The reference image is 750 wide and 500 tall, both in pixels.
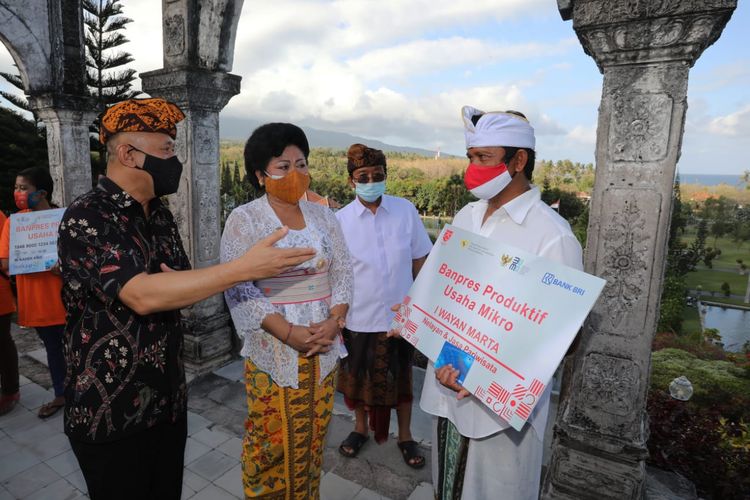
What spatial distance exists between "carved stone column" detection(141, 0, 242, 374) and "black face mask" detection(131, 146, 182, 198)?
7.98 ft

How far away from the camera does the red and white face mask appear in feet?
5.35

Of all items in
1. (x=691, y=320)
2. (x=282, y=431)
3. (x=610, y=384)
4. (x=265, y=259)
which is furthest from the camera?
(x=691, y=320)

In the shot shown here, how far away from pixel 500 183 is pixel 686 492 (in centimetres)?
229

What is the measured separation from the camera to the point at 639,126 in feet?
6.61

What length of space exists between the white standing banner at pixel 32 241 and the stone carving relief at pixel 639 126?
12.4 ft

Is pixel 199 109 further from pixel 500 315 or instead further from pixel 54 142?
pixel 500 315

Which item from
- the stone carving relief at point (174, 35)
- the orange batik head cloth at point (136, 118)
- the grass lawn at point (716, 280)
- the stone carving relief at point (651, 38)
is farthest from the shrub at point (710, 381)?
the grass lawn at point (716, 280)

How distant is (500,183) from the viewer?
163cm

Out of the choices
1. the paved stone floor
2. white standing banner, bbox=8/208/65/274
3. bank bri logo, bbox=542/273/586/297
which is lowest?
the paved stone floor

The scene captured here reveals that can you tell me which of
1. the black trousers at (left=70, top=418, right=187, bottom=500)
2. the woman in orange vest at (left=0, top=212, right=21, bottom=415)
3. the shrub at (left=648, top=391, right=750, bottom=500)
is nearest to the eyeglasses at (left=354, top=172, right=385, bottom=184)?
the black trousers at (left=70, top=418, right=187, bottom=500)

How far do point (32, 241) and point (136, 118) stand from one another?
7.60 ft

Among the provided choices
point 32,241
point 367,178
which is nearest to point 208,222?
point 32,241

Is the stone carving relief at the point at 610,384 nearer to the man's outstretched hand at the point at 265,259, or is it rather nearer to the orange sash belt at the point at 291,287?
the orange sash belt at the point at 291,287

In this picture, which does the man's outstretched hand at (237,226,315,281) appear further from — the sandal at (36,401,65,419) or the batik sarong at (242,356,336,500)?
the sandal at (36,401,65,419)
